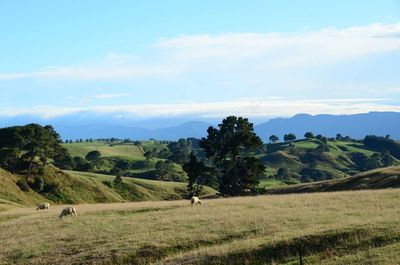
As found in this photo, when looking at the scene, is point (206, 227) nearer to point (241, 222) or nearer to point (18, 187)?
point (241, 222)

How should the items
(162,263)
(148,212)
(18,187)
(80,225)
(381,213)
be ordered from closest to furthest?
1. (162,263)
2. (381,213)
3. (80,225)
4. (148,212)
5. (18,187)

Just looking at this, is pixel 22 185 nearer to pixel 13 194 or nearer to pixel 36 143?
pixel 13 194

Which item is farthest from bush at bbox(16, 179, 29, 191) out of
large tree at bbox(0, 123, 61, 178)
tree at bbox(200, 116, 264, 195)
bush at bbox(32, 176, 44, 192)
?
tree at bbox(200, 116, 264, 195)

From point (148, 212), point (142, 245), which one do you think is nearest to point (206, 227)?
point (142, 245)

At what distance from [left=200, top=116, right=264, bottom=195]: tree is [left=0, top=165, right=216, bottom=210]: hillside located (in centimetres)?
3012

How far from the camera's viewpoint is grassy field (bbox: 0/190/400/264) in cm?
2548

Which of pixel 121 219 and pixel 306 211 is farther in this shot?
pixel 121 219

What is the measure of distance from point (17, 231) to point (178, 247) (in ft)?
56.5

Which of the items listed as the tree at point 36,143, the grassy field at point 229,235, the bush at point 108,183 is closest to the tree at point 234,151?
the grassy field at point 229,235

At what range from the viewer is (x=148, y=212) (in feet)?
151

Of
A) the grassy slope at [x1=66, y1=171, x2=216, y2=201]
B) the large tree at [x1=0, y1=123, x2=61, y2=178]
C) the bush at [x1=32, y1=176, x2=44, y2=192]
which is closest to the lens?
the bush at [x1=32, y1=176, x2=44, y2=192]

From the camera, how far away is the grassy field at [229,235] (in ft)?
83.6

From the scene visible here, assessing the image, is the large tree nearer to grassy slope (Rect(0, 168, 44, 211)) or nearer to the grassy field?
grassy slope (Rect(0, 168, 44, 211))

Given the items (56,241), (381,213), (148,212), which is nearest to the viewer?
(381,213)
